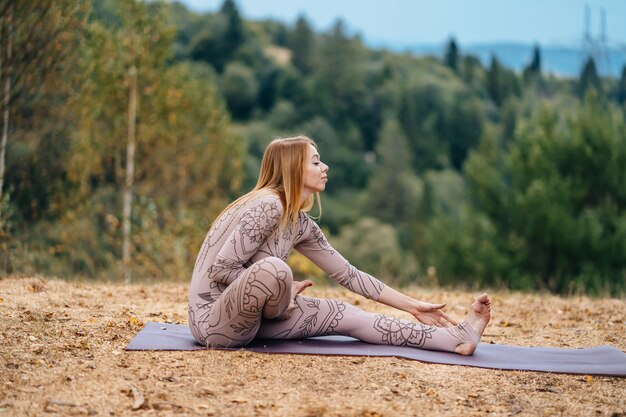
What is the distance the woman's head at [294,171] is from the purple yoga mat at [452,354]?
32.9 inches

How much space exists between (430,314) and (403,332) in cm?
24

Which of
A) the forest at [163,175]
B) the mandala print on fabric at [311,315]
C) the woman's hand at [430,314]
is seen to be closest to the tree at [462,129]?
the forest at [163,175]

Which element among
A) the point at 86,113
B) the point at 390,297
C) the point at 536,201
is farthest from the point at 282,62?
the point at 390,297

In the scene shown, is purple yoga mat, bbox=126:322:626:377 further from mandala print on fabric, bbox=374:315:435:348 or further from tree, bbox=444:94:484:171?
tree, bbox=444:94:484:171

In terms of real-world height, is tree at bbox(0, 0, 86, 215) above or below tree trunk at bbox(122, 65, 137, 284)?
above

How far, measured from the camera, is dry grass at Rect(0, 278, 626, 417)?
13.9 feet

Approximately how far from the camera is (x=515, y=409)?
14.4ft

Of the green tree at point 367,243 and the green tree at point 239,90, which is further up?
the green tree at point 239,90

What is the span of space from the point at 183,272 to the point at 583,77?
70.1m

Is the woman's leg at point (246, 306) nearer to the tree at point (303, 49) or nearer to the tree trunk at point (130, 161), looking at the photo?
the tree trunk at point (130, 161)

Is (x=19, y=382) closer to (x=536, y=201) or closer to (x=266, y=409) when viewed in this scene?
(x=266, y=409)

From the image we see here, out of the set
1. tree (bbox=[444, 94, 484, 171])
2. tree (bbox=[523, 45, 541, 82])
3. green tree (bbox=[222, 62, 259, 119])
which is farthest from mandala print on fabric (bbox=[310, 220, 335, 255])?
tree (bbox=[523, 45, 541, 82])

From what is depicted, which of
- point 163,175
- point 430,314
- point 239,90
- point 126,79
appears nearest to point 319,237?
point 430,314

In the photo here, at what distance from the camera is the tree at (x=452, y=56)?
122 m
